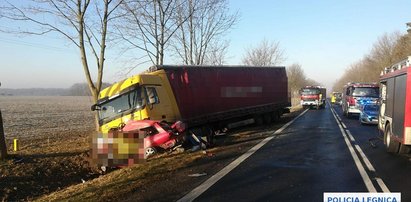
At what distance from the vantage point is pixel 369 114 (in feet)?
82.3

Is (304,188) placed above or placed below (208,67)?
below

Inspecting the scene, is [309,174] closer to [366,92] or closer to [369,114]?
[369,114]

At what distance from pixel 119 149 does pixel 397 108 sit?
7426 millimetres

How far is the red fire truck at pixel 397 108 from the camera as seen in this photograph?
37.0 ft

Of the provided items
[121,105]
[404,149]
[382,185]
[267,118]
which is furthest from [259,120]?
[382,185]

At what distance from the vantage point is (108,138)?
442 inches

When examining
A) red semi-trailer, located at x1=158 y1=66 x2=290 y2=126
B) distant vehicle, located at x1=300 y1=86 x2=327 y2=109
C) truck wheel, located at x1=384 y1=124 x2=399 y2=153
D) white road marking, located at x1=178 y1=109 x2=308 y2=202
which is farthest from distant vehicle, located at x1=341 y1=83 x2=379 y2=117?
white road marking, located at x1=178 y1=109 x2=308 y2=202

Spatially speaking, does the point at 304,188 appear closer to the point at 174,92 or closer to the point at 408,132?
the point at 408,132

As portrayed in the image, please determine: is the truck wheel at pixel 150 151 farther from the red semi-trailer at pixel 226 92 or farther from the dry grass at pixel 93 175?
the red semi-trailer at pixel 226 92

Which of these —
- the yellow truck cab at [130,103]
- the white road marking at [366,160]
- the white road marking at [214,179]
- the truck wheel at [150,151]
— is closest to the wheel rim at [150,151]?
the truck wheel at [150,151]

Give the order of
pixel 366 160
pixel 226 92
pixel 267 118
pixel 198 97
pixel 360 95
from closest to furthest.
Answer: pixel 366 160 < pixel 198 97 < pixel 226 92 < pixel 267 118 < pixel 360 95

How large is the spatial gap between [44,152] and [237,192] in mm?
10100

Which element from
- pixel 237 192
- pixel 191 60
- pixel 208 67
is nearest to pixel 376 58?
pixel 191 60

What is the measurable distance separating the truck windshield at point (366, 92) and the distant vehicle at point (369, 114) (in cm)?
473
